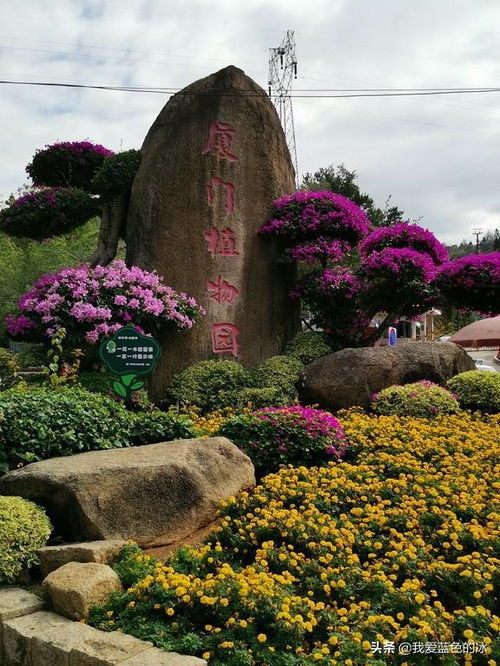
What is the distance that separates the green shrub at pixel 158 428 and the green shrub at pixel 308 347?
12.9ft

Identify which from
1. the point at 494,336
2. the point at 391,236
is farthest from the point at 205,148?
the point at 494,336

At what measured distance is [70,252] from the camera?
20.1 metres

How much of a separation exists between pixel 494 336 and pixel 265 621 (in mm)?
13513

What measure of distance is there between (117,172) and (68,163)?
4.08ft

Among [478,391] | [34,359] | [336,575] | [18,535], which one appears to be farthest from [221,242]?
[336,575]

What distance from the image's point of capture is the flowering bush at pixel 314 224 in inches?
382

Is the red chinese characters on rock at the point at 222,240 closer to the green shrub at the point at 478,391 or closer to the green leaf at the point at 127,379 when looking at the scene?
the green leaf at the point at 127,379

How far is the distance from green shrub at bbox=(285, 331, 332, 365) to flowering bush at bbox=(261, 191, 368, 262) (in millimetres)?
1243

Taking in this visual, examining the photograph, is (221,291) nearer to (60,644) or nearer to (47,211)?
(47,211)

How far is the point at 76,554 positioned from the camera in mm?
3512

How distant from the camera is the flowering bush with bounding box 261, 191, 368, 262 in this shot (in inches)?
382

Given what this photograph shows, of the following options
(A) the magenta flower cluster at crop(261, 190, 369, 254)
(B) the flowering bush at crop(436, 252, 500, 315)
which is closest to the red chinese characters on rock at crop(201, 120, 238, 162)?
(A) the magenta flower cluster at crop(261, 190, 369, 254)

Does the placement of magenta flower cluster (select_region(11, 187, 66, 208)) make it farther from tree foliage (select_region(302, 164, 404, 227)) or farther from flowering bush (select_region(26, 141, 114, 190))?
tree foliage (select_region(302, 164, 404, 227))

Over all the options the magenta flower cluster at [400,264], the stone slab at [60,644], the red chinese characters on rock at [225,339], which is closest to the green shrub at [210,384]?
the red chinese characters on rock at [225,339]
